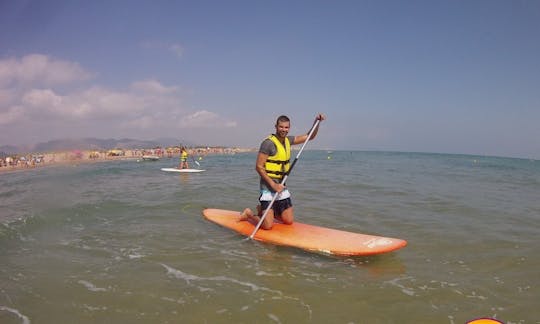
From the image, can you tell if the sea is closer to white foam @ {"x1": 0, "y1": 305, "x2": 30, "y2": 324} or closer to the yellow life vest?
white foam @ {"x1": 0, "y1": 305, "x2": 30, "y2": 324}

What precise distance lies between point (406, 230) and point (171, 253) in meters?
4.59

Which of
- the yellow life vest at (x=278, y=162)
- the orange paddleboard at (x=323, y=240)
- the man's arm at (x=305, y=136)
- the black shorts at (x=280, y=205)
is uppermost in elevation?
the man's arm at (x=305, y=136)

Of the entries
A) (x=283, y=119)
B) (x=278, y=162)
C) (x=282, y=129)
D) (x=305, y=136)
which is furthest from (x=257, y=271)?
(x=305, y=136)

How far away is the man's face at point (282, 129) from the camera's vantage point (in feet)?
20.1

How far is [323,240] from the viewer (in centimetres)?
555

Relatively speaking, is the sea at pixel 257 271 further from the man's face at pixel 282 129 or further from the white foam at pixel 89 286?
the man's face at pixel 282 129

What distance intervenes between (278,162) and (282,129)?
Answer: 0.63m

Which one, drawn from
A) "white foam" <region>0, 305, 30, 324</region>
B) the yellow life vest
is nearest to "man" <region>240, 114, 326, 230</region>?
→ the yellow life vest

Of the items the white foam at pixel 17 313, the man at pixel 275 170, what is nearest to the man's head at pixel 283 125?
the man at pixel 275 170

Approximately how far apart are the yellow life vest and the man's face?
0.38 feet

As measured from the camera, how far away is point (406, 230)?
673cm

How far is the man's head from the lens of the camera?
6129 mm

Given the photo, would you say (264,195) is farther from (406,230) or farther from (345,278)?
(406,230)

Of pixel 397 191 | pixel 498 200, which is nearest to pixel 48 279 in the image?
pixel 397 191
